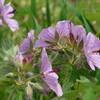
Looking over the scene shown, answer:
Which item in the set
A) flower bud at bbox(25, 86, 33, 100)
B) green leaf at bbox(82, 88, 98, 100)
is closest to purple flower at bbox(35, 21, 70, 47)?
flower bud at bbox(25, 86, 33, 100)

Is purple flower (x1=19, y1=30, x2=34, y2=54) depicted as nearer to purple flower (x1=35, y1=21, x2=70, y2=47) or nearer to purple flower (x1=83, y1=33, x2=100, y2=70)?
purple flower (x1=35, y1=21, x2=70, y2=47)

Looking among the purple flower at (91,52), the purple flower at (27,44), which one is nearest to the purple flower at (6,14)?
the purple flower at (27,44)

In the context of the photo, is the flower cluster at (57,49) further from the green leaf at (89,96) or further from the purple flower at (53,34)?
the green leaf at (89,96)

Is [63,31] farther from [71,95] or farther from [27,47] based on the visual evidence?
[71,95]

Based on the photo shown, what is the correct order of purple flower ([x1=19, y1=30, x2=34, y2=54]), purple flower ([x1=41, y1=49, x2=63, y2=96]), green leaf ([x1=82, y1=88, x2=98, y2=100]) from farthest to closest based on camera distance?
green leaf ([x1=82, y1=88, x2=98, y2=100])
purple flower ([x1=19, y1=30, x2=34, y2=54])
purple flower ([x1=41, y1=49, x2=63, y2=96])

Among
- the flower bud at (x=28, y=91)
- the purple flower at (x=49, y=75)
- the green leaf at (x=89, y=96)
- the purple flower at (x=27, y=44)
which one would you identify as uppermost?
the purple flower at (x=27, y=44)

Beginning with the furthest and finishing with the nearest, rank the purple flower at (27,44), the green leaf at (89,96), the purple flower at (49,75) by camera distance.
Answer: the green leaf at (89,96) → the purple flower at (27,44) → the purple flower at (49,75)

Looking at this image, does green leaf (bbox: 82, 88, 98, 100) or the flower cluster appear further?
green leaf (bbox: 82, 88, 98, 100)

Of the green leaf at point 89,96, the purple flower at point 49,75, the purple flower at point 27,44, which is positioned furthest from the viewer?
the green leaf at point 89,96

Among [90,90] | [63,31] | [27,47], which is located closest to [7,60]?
[27,47]

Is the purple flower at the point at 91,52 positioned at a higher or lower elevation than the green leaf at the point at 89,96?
higher
